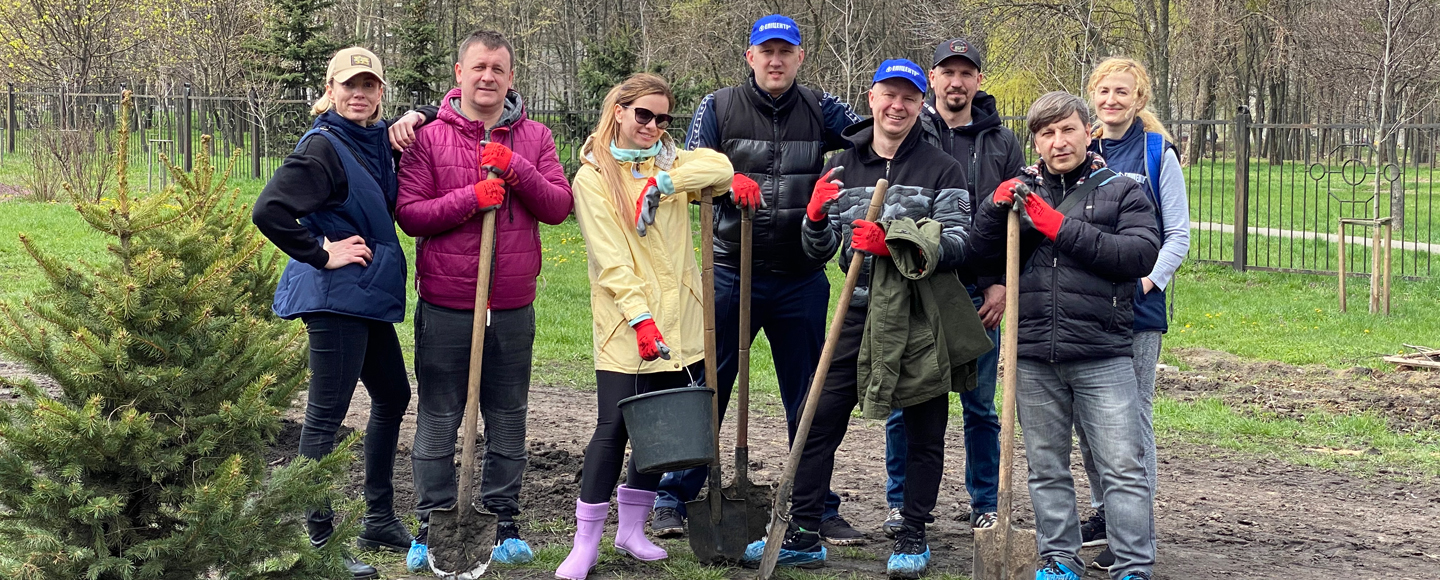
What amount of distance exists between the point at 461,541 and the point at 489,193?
3.96 feet

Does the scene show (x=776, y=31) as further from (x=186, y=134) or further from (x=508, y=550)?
(x=186, y=134)

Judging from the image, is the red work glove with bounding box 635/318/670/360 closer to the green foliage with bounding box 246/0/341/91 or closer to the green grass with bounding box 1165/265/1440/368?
the green grass with bounding box 1165/265/1440/368

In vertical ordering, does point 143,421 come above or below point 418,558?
above

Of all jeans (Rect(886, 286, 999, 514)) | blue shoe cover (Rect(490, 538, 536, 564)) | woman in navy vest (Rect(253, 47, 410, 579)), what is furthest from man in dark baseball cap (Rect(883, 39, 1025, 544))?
woman in navy vest (Rect(253, 47, 410, 579))

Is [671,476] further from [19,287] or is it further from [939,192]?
[19,287]

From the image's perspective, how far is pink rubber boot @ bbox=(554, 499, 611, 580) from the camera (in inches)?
165

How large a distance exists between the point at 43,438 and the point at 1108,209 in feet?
10.3

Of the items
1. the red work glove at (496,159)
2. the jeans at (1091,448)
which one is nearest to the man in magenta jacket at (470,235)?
the red work glove at (496,159)

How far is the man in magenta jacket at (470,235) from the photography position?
4.09 metres

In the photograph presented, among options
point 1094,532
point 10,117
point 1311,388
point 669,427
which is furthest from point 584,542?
point 10,117

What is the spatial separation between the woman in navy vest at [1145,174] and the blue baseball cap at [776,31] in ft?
3.70

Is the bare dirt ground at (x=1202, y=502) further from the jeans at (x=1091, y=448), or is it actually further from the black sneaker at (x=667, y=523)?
the jeans at (x=1091, y=448)

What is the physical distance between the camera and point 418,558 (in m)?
4.24

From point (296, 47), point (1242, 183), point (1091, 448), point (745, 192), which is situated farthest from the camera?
point (296, 47)
